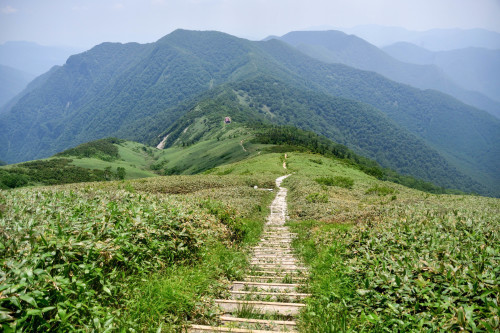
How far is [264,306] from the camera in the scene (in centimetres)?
603

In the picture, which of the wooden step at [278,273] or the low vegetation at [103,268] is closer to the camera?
the low vegetation at [103,268]

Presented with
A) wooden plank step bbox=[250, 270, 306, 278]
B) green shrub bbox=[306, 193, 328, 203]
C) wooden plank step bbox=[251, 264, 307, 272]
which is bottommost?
green shrub bbox=[306, 193, 328, 203]

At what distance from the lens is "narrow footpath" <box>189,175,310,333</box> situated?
5.31 meters

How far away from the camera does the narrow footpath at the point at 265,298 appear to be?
531 cm

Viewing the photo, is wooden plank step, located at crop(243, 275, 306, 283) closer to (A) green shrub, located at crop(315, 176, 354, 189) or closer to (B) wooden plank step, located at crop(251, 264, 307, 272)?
(B) wooden plank step, located at crop(251, 264, 307, 272)

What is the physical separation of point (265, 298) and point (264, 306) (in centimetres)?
58

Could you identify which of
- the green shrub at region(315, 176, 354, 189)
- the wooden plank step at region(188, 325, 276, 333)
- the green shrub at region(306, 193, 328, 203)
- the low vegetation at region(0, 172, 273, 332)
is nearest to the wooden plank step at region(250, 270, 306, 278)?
the low vegetation at region(0, 172, 273, 332)

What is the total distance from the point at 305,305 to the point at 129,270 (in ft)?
12.3

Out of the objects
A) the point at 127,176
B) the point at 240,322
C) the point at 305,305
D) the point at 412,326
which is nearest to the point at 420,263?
the point at 412,326

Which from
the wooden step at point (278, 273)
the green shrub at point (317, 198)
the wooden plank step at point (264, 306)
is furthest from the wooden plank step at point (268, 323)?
the green shrub at point (317, 198)

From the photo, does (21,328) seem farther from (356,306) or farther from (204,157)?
(204,157)

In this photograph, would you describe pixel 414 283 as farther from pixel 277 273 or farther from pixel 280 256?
pixel 280 256

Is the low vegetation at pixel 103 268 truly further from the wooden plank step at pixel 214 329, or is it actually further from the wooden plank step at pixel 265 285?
the wooden plank step at pixel 265 285

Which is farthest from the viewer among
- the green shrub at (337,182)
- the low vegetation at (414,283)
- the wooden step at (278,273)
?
the green shrub at (337,182)
